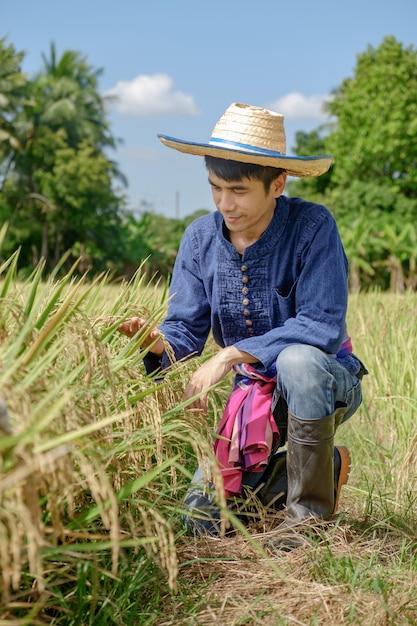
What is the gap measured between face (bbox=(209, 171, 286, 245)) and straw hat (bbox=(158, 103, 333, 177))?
77 millimetres

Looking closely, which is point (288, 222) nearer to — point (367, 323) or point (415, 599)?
point (415, 599)

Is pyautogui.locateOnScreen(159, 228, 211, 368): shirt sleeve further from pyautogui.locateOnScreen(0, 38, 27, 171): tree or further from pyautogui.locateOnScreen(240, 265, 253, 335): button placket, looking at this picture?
pyautogui.locateOnScreen(0, 38, 27, 171): tree

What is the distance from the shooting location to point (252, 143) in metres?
2.63

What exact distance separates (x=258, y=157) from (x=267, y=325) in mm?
592

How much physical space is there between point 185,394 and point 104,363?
707 millimetres

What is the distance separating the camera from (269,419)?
261 cm

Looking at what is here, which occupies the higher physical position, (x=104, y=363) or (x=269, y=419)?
(x=104, y=363)

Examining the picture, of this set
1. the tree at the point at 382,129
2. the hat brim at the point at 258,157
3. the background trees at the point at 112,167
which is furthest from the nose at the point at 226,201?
the tree at the point at 382,129

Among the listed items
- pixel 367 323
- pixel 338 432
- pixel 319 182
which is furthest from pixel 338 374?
pixel 319 182

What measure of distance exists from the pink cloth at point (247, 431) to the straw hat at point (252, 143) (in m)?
0.69

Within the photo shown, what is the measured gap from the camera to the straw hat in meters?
2.55

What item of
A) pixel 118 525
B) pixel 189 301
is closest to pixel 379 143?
pixel 189 301

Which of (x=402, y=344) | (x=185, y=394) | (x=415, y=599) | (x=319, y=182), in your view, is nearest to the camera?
(x=415, y=599)

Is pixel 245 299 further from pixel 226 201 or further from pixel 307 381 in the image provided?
pixel 307 381
